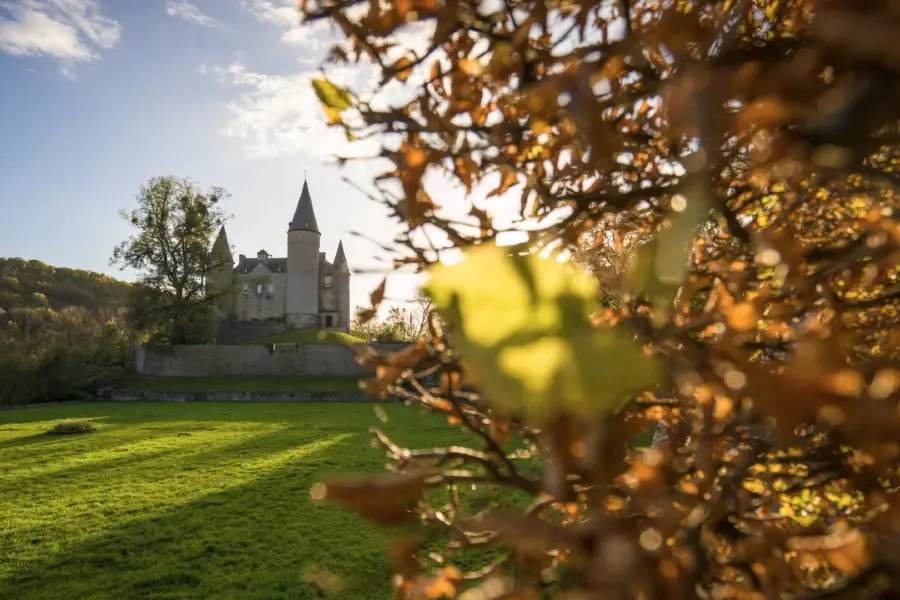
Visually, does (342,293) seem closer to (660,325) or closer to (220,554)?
(220,554)

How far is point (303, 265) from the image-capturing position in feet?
181

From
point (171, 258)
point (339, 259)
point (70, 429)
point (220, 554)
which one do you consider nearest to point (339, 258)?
point (339, 259)

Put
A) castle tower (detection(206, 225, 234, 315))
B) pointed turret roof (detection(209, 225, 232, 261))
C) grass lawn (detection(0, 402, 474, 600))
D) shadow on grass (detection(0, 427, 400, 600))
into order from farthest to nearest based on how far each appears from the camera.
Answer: pointed turret roof (detection(209, 225, 232, 261)), castle tower (detection(206, 225, 234, 315)), grass lawn (detection(0, 402, 474, 600)), shadow on grass (detection(0, 427, 400, 600))

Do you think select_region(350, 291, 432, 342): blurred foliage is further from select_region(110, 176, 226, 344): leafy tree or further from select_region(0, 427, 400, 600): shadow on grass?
select_region(0, 427, 400, 600): shadow on grass

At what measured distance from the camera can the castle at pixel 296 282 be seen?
54.8m

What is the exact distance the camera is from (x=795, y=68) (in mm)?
914

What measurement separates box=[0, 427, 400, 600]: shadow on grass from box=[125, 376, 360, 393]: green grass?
21.9m

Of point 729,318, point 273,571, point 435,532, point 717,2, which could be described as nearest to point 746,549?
point 729,318

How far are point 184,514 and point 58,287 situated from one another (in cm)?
8834

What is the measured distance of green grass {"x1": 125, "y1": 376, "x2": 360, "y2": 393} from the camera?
3316 centimetres

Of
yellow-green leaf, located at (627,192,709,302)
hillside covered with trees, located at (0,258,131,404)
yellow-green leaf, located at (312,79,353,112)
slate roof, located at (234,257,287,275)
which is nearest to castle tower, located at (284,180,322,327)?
slate roof, located at (234,257,287,275)

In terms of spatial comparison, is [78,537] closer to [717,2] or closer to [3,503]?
[3,503]

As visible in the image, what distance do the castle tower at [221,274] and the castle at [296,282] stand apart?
0.44ft

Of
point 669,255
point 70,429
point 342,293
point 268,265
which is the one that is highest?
point 268,265
